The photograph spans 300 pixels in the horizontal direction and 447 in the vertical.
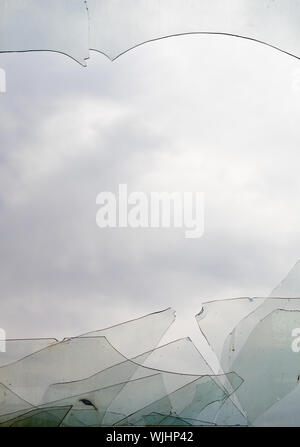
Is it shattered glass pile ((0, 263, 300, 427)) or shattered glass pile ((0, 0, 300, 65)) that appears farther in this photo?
shattered glass pile ((0, 0, 300, 65))

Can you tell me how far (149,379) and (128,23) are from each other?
1464 millimetres

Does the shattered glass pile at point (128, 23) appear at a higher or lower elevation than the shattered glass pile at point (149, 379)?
higher

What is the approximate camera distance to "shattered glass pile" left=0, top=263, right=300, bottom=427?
9.07 ft

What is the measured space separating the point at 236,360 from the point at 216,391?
15 centimetres

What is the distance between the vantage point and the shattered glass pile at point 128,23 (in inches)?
114

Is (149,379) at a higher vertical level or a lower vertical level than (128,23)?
lower

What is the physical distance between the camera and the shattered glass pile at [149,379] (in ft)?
9.07

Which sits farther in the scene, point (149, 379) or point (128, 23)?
point (128, 23)

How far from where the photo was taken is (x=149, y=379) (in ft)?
9.14

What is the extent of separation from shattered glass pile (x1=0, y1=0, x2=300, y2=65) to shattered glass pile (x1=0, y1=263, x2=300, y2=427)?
40.6 inches

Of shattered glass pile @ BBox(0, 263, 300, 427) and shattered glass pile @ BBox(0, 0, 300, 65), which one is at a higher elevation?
shattered glass pile @ BBox(0, 0, 300, 65)

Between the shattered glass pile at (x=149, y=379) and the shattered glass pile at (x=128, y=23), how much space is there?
3.38 ft

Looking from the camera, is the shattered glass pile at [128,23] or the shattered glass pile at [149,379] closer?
the shattered glass pile at [149,379]
